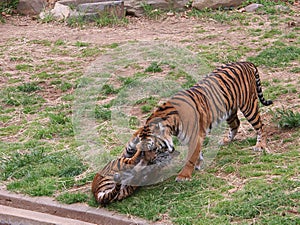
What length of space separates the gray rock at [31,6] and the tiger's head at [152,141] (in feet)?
28.4

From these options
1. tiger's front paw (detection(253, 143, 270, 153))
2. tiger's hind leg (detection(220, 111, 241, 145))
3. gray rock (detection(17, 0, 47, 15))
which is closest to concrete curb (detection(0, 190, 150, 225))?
tiger's front paw (detection(253, 143, 270, 153))

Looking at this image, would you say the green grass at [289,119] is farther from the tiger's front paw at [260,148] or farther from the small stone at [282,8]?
the small stone at [282,8]

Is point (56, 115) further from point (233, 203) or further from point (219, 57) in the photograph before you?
point (233, 203)

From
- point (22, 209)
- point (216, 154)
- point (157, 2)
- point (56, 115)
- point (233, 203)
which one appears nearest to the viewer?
point (233, 203)

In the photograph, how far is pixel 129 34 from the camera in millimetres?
12609

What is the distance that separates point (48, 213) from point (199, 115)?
6.17 ft

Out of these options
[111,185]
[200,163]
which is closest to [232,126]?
[200,163]

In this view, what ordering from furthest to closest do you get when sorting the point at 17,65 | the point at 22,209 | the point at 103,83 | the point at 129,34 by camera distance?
the point at 129,34, the point at 17,65, the point at 103,83, the point at 22,209

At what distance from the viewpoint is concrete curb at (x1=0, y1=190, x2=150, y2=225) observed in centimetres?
616

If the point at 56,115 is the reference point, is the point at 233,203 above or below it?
above

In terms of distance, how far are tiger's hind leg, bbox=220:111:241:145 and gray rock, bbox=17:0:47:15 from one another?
7774 mm

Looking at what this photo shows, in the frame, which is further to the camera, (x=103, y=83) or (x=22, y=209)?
(x=103, y=83)

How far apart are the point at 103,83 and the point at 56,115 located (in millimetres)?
1369

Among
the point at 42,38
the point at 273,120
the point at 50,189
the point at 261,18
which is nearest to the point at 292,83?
the point at 273,120
